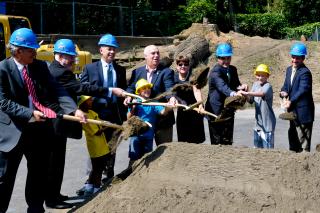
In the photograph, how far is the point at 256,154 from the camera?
18.9 feet

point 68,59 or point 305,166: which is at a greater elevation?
point 68,59

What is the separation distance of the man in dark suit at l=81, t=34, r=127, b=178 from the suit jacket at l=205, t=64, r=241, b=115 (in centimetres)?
112

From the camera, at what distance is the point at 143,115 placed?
689 centimetres

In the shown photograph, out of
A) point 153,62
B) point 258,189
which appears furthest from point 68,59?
point 258,189

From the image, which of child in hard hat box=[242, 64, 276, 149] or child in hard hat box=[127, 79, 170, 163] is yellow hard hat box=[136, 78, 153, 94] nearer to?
child in hard hat box=[127, 79, 170, 163]

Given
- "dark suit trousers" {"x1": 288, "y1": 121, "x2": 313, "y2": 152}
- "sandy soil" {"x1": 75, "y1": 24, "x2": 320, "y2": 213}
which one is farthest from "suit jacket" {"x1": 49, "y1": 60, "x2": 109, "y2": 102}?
"dark suit trousers" {"x1": 288, "y1": 121, "x2": 313, "y2": 152}

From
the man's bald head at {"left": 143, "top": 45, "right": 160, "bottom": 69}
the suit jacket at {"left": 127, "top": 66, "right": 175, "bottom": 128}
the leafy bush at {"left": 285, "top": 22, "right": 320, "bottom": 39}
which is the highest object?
the man's bald head at {"left": 143, "top": 45, "right": 160, "bottom": 69}

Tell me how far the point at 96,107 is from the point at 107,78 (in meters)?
0.36

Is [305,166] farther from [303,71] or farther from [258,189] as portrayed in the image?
[303,71]

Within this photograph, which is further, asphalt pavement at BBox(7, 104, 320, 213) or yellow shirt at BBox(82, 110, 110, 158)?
asphalt pavement at BBox(7, 104, 320, 213)

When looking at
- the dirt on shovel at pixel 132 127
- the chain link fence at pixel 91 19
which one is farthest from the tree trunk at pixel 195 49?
the dirt on shovel at pixel 132 127

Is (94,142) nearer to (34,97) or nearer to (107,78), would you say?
(107,78)

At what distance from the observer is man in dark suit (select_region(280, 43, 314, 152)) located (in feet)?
25.3

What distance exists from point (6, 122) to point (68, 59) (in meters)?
1.25
